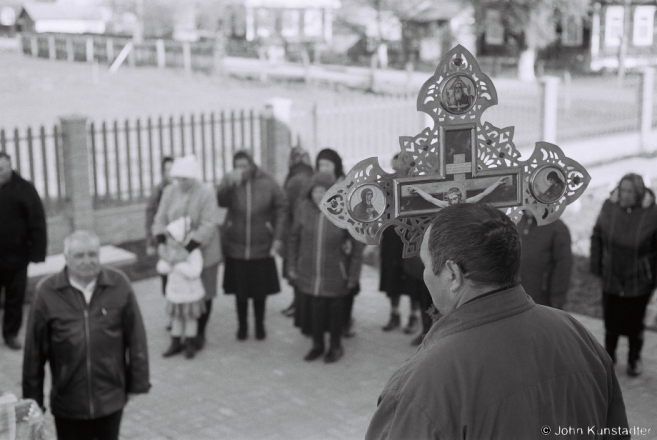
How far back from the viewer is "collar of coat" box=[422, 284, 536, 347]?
→ 225cm

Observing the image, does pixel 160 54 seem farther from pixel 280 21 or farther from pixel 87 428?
pixel 87 428

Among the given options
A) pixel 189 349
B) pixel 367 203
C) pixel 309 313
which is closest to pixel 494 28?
pixel 309 313

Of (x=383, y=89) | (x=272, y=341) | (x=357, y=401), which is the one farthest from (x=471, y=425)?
(x=383, y=89)

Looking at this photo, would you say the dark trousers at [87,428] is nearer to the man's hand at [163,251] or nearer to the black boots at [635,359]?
the man's hand at [163,251]

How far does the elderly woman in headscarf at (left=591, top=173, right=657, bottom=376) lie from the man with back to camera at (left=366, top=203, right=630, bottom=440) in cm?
497

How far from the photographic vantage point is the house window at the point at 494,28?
128 ft

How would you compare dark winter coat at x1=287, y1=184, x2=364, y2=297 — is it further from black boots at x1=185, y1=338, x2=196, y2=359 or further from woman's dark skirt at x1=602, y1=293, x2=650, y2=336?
woman's dark skirt at x1=602, y1=293, x2=650, y2=336

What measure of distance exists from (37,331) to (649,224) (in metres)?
4.75

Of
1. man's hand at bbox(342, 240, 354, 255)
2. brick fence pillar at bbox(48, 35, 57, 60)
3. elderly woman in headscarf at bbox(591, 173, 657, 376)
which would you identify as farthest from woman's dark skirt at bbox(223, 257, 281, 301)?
brick fence pillar at bbox(48, 35, 57, 60)

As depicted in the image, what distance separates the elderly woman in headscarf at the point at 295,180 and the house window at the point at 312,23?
1875 inches

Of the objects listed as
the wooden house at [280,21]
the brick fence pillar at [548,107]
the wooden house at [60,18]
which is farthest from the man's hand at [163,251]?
the wooden house at [60,18]

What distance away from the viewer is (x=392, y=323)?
8.87m

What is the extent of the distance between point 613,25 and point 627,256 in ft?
130

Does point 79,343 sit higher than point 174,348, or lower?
higher
